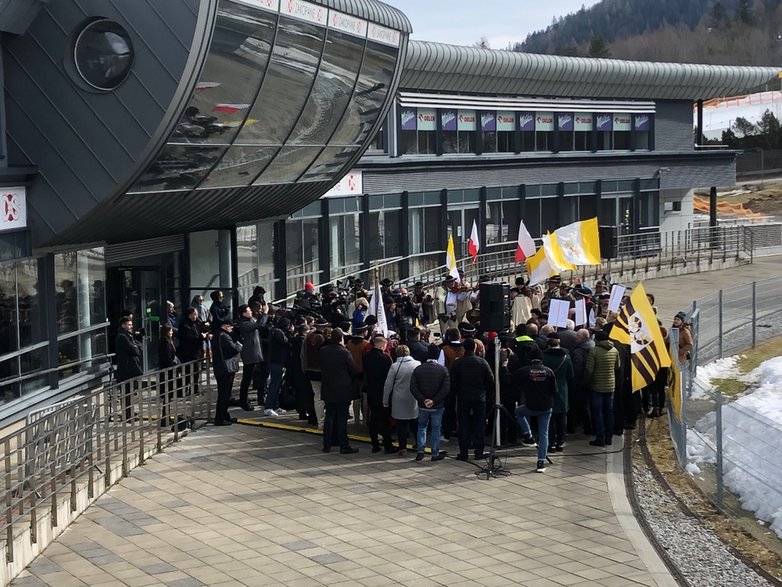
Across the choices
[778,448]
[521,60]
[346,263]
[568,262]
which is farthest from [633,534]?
[521,60]

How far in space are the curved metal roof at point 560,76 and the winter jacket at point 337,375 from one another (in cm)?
2235

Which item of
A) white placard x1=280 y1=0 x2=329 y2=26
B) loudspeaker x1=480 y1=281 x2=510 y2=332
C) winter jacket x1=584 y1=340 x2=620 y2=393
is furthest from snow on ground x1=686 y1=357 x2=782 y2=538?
white placard x1=280 y1=0 x2=329 y2=26

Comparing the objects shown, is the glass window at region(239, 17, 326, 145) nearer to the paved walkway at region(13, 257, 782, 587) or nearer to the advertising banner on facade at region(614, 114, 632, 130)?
the paved walkway at region(13, 257, 782, 587)

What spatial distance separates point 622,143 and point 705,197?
4638 cm

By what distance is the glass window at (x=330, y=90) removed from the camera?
20172mm

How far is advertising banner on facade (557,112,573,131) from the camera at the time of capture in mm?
44853

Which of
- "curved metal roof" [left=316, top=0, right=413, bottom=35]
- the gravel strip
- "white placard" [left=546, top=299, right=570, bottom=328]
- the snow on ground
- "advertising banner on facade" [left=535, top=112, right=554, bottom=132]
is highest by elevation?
"advertising banner on facade" [left=535, top=112, right=554, bottom=132]

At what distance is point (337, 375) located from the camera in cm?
1496

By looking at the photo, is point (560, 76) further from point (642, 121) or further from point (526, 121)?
point (642, 121)

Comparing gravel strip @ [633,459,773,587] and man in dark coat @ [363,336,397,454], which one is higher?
man in dark coat @ [363,336,397,454]

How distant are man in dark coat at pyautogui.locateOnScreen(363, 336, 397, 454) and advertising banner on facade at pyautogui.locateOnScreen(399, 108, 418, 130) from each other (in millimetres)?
22157

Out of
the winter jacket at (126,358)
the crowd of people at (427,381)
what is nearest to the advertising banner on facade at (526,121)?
the crowd of people at (427,381)

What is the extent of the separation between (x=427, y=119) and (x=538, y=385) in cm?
2489

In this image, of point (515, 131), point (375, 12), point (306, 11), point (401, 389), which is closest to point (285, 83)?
point (306, 11)
